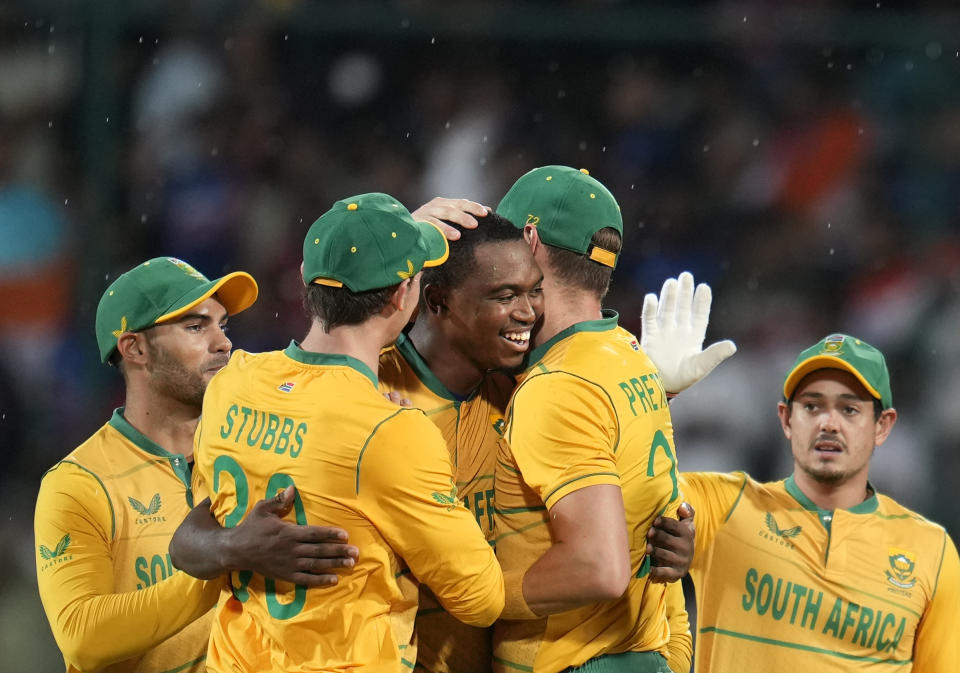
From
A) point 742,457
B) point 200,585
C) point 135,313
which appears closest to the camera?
point 200,585

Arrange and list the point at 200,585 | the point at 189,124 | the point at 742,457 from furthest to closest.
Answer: the point at 189,124 → the point at 742,457 → the point at 200,585

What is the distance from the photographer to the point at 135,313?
4.10 m

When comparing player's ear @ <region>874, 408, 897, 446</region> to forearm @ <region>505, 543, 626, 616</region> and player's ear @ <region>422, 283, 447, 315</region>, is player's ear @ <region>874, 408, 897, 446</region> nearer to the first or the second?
forearm @ <region>505, 543, 626, 616</region>

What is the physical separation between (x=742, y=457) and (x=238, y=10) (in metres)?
4.43

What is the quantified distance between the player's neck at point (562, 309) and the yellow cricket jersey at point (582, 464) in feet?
0.15

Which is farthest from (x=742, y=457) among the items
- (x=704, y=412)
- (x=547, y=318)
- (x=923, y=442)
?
(x=547, y=318)

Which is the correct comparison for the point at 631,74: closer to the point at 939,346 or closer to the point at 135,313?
the point at 939,346

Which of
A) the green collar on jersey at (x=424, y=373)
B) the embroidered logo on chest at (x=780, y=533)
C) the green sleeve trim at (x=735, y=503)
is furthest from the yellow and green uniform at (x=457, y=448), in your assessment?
the embroidered logo on chest at (x=780, y=533)

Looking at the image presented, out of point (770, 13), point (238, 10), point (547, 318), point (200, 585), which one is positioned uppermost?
point (770, 13)

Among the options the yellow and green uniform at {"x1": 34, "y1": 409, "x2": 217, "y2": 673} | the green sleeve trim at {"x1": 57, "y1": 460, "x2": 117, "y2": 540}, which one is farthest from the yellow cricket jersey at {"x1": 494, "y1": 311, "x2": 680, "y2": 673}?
the green sleeve trim at {"x1": 57, "y1": 460, "x2": 117, "y2": 540}

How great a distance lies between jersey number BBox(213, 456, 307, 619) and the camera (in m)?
2.86

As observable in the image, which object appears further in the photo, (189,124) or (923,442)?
(189,124)

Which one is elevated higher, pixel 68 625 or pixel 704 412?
pixel 704 412

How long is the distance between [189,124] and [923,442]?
510 centimetres
